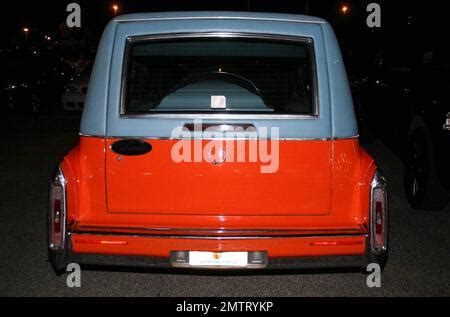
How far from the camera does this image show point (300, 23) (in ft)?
12.3

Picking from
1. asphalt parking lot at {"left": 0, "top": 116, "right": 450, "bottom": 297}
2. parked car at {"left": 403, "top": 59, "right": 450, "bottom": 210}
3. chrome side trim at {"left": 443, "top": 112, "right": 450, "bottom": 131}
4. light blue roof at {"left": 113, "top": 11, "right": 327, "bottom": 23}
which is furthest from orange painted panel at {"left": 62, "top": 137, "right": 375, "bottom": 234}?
parked car at {"left": 403, "top": 59, "right": 450, "bottom": 210}

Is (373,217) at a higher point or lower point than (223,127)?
lower

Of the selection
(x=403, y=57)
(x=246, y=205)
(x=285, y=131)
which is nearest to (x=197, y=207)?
(x=246, y=205)

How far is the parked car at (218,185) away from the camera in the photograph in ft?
11.3

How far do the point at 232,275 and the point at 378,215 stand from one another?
36.3 inches

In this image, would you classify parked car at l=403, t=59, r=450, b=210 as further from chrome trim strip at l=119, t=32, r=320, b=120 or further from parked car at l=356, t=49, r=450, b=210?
chrome trim strip at l=119, t=32, r=320, b=120

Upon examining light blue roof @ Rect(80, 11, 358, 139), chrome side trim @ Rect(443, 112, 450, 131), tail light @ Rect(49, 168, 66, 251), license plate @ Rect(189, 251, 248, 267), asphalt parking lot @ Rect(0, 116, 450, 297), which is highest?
light blue roof @ Rect(80, 11, 358, 139)

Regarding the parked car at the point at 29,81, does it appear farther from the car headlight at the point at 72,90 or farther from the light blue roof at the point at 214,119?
the light blue roof at the point at 214,119

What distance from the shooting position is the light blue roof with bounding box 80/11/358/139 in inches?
139

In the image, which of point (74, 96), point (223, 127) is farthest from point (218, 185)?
point (74, 96)

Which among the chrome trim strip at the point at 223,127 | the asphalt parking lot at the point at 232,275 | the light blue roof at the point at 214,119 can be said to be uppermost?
the light blue roof at the point at 214,119

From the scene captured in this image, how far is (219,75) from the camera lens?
4.22 metres

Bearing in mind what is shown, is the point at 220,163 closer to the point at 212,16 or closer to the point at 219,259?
the point at 219,259

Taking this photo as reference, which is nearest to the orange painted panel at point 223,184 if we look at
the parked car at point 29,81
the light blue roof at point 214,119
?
the light blue roof at point 214,119
